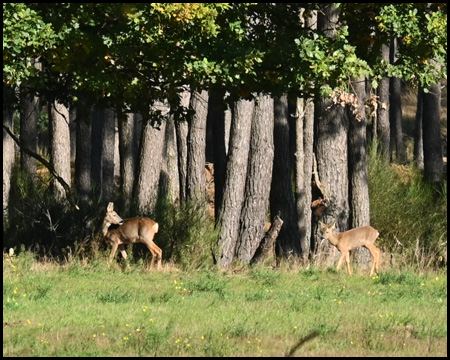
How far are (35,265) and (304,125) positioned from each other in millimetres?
9807

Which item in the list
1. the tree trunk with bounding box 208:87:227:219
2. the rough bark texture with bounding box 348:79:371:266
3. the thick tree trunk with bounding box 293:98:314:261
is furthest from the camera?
the thick tree trunk with bounding box 293:98:314:261

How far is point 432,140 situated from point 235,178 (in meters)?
9.80

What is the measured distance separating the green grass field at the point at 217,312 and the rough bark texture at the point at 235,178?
3.02 meters

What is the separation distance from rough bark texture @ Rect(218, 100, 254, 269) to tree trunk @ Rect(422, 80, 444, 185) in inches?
297

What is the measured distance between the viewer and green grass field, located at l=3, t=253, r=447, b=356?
12422 mm

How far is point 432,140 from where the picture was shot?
31.9m

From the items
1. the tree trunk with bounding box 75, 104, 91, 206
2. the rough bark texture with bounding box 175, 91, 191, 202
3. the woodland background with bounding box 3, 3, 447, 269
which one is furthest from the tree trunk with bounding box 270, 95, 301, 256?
the tree trunk with bounding box 75, 104, 91, 206

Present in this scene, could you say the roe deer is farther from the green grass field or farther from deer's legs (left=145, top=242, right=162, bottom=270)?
the green grass field

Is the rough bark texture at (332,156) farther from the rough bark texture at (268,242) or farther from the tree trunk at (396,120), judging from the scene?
the tree trunk at (396,120)

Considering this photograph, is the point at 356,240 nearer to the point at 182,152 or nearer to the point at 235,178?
the point at 235,178

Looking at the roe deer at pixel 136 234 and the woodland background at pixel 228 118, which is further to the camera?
the roe deer at pixel 136 234

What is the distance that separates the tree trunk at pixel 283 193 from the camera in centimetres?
2455

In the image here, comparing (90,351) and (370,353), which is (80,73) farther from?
(370,353)

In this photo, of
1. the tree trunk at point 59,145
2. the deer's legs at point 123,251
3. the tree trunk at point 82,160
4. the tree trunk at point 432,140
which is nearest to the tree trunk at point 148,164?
the tree trunk at point 82,160
